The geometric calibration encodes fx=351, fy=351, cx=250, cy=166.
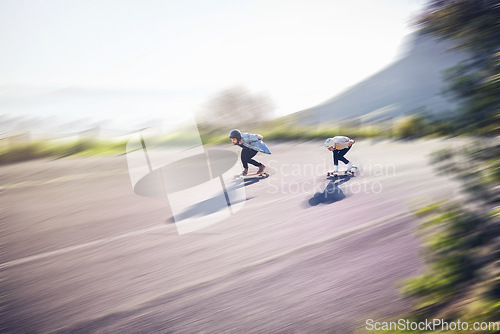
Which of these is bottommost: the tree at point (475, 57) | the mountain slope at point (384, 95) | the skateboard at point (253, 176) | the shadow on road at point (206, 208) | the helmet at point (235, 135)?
the shadow on road at point (206, 208)

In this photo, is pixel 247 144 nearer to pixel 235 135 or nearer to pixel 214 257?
pixel 235 135

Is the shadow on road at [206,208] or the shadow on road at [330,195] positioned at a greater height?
the shadow on road at [206,208]

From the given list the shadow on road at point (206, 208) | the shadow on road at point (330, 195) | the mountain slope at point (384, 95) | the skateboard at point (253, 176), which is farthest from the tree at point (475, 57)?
the mountain slope at point (384, 95)

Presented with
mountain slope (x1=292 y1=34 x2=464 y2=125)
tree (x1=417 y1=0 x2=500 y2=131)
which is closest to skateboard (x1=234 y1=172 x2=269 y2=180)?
mountain slope (x1=292 y1=34 x2=464 y2=125)

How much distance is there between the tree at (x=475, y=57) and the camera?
213 cm

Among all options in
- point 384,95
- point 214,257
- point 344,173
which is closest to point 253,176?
point 344,173

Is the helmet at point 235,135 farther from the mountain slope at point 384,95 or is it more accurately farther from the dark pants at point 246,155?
the mountain slope at point 384,95

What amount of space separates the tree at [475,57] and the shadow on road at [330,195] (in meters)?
3.62

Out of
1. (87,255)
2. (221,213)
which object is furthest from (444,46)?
(87,255)

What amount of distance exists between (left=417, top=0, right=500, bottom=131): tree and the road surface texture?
264mm

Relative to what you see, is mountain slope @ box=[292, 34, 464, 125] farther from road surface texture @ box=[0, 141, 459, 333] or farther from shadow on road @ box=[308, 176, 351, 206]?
road surface texture @ box=[0, 141, 459, 333]

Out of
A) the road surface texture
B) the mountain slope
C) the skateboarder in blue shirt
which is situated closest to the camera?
the road surface texture

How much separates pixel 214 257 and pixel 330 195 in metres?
2.66

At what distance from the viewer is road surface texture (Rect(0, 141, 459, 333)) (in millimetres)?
3139
